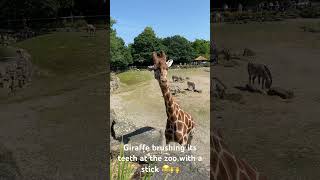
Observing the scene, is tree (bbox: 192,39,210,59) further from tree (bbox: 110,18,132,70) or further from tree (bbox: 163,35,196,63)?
tree (bbox: 110,18,132,70)

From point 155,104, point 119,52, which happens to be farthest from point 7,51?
point 155,104

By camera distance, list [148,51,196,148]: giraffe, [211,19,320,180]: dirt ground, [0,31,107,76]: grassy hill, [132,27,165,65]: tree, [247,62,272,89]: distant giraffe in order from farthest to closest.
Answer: [0,31,107,76]: grassy hill, [247,62,272,89]: distant giraffe, [211,19,320,180]: dirt ground, [132,27,165,65]: tree, [148,51,196,148]: giraffe

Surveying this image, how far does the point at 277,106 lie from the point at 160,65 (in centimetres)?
582

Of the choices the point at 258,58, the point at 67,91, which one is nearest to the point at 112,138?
the point at 67,91

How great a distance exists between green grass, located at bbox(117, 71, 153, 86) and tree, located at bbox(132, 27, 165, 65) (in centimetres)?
25

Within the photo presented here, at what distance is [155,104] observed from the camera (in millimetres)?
7793

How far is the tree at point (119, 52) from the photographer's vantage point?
7.57 metres

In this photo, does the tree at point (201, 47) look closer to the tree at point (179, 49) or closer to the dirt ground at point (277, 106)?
the tree at point (179, 49)

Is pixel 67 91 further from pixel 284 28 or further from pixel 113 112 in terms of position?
pixel 284 28

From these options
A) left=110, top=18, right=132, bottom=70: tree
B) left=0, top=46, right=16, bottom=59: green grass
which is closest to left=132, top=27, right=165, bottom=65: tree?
left=110, top=18, right=132, bottom=70: tree

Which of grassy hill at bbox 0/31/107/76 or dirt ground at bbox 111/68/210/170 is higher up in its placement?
grassy hill at bbox 0/31/107/76

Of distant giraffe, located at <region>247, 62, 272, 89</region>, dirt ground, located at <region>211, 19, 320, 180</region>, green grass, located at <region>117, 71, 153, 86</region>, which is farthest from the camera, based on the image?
distant giraffe, located at <region>247, 62, 272, 89</region>

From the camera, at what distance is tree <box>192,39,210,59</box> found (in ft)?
23.8

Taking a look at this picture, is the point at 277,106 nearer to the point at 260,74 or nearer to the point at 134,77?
the point at 260,74
